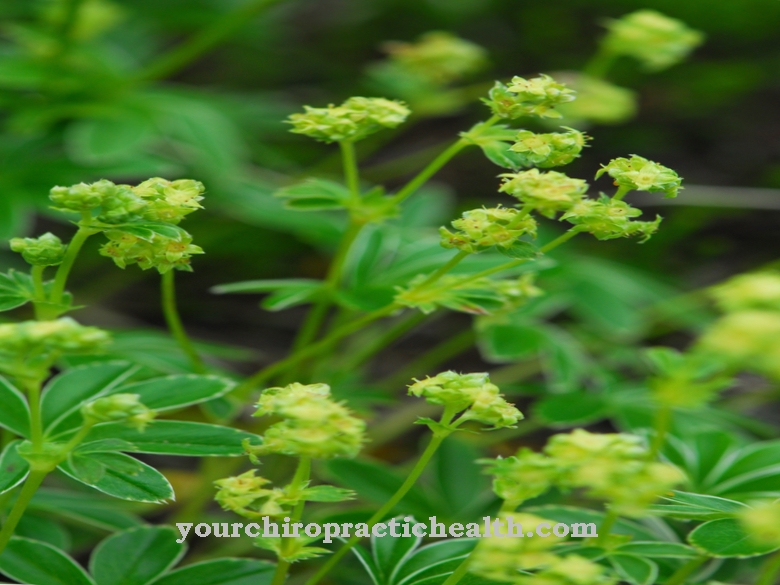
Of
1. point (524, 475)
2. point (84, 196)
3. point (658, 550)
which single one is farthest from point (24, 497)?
point (658, 550)

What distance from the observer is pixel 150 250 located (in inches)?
36.8

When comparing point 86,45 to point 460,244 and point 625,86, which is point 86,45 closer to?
point 460,244

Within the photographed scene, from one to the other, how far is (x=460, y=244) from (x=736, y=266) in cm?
181

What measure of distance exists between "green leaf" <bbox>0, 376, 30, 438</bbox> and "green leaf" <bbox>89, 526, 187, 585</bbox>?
0.19m

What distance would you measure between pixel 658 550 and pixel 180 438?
0.61m

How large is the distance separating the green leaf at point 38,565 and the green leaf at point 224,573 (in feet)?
0.35

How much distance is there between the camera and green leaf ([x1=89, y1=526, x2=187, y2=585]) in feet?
3.47

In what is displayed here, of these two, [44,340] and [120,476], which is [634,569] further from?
[44,340]

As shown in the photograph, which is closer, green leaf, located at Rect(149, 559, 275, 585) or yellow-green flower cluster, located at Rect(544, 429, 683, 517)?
yellow-green flower cluster, located at Rect(544, 429, 683, 517)

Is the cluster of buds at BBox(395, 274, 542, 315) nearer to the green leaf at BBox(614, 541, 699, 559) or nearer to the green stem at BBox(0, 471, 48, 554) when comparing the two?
the green leaf at BBox(614, 541, 699, 559)

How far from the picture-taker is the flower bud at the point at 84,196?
0.86 meters

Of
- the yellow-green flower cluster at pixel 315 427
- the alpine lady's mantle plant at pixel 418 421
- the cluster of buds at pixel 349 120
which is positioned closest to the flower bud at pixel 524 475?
the alpine lady's mantle plant at pixel 418 421

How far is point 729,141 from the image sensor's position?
2.91m

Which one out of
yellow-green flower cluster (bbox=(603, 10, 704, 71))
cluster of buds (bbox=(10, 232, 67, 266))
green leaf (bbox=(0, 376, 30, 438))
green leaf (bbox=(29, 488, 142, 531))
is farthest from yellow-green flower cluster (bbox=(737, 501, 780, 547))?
yellow-green flower cluster (bbox=(603, 10, 704, 71))
